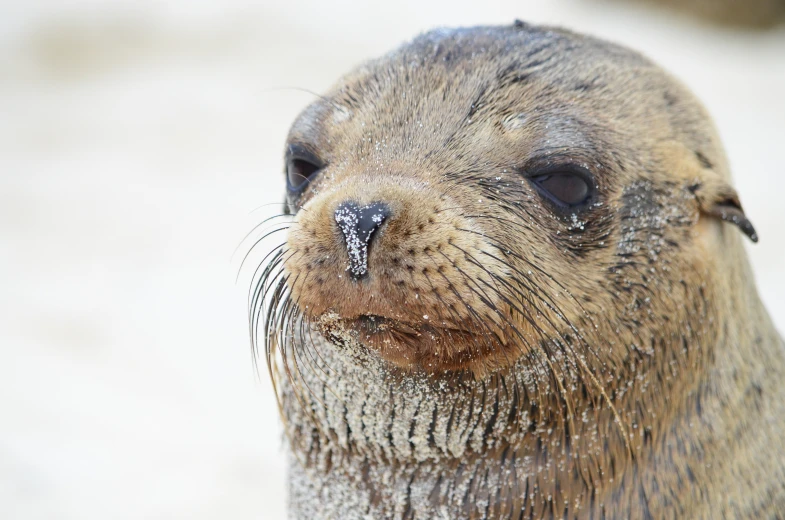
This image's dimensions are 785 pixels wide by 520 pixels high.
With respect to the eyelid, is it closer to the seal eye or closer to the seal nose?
the seal eye

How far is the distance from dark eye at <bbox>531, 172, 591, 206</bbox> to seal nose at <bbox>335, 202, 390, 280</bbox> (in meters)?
0.55

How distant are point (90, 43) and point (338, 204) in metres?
10.5

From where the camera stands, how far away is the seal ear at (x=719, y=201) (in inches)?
98.3

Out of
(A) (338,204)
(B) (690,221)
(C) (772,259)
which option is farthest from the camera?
(C) (772,259)

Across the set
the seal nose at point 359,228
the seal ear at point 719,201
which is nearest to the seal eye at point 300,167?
the seal nose at point 359,228

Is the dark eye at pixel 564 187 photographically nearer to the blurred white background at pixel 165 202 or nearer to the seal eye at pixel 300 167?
the seal eye at pixel 300 167

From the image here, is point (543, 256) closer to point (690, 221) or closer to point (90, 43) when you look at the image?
point (690, 221)

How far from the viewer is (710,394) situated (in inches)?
100.0

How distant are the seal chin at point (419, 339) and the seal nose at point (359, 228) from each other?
0.47ft

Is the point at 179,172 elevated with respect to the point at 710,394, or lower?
elevated

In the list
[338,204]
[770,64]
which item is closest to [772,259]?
[770,64]

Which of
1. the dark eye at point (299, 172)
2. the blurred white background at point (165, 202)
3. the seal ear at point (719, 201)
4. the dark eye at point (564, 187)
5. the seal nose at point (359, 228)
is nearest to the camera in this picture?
the seal nose at point (359, 228)

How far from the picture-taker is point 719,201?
2.52m

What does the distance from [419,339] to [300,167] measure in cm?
80
